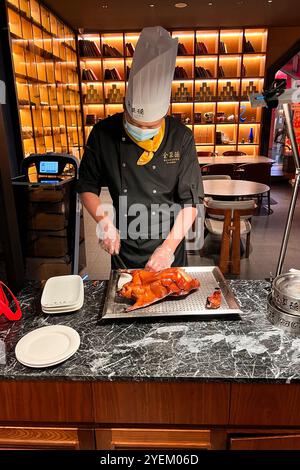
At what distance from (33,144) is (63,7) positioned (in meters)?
2.50

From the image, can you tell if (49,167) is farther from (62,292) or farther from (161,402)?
(161,402)

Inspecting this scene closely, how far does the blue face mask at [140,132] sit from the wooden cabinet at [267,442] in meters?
1.16

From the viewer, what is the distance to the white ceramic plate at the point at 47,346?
3.38 feet

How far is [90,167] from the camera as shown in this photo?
1796 millimetres

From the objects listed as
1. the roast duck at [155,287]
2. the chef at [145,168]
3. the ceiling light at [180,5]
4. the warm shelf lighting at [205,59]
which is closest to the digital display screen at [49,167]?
the chef at [145,168]

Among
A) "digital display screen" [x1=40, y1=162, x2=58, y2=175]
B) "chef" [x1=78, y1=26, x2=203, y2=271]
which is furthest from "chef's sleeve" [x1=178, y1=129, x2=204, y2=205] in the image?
"digital display screen" [x1=40, y1=162, x2=58, y2=175]

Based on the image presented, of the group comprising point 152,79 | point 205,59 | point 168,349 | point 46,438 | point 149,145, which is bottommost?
point 46,438

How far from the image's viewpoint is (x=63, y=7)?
5.97 m

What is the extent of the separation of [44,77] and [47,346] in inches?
215

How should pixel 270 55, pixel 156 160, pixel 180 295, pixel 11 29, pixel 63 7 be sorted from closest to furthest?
pixel 180 295
pixel 156 160
pixel 11 29
pixel 63 7
pixel 270 55

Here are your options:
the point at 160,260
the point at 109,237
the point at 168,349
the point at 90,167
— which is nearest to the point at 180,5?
the point at 90,167

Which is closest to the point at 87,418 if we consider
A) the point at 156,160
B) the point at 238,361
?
the point at 238,361
